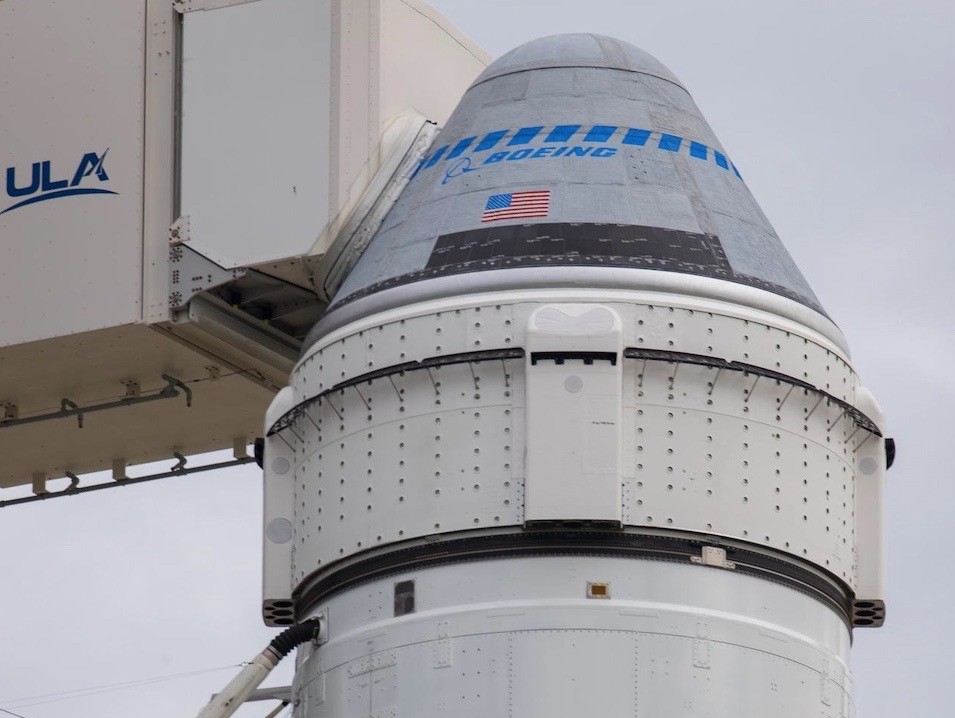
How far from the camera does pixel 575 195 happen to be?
25797 mm

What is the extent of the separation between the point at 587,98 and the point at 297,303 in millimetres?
4430

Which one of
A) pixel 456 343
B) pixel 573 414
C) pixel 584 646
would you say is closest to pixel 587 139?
pixel 456 343

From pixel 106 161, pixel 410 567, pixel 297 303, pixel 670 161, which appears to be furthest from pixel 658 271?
pixel 106 161

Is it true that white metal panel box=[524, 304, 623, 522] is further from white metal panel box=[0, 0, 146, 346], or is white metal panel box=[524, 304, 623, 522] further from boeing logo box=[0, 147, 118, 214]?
boeing logo box=[0, 147, 118, 214]

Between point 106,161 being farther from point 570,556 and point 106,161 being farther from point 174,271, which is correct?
point 570,556

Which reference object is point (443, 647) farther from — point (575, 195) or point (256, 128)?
point (256, 128)

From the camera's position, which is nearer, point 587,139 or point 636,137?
point 587,139

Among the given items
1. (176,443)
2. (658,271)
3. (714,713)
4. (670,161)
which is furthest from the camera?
(176,443)

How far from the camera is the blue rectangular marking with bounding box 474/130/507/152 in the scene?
2698 centimetres

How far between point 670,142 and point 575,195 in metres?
1.78

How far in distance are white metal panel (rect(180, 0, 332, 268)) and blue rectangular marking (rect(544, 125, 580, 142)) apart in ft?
9.09

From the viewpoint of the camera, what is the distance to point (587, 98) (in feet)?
89.8

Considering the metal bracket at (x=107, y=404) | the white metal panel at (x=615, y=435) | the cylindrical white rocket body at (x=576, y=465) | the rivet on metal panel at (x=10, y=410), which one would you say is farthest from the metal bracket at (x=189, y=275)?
the rivet on metal panel at (x=10, y=410)

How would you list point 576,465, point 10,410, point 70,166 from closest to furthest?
Answer: point 576,465, point 70,166, point 10,410
